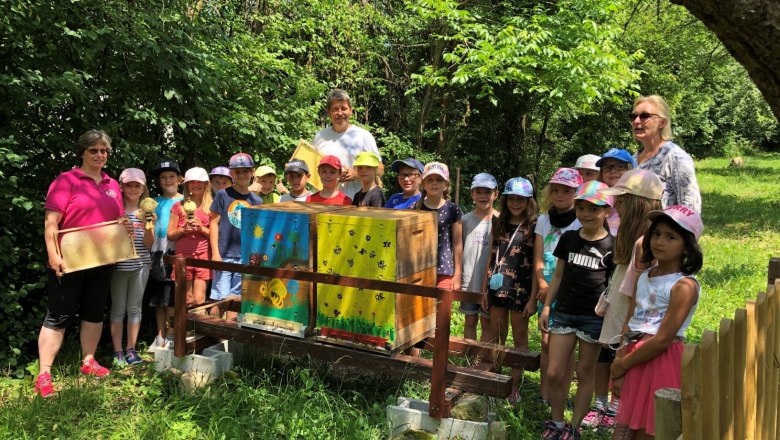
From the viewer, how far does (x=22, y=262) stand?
16.9 feet

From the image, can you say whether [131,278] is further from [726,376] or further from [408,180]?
[726,376]

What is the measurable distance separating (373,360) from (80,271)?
8.66ft

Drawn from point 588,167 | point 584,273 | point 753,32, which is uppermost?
point 753,32

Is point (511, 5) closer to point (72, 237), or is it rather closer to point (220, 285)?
point (220, 285)

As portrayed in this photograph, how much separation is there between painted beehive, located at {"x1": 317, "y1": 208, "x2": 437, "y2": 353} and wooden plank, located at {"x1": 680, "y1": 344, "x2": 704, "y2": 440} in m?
2.04

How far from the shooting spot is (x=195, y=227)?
545 centimetres

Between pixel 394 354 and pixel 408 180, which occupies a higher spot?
pixel 408 180

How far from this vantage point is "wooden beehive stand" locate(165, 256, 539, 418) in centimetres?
354

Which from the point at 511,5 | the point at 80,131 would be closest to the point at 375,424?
the point at 80,131

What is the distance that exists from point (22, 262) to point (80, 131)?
128 cm

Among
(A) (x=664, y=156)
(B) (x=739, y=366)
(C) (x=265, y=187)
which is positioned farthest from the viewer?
(C) (x=265, y=187)

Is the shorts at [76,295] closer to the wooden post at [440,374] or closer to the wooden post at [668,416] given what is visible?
the wooden post at [440,374]

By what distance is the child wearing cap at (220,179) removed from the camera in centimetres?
595

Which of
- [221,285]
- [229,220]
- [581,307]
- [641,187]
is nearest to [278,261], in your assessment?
[229,220]
